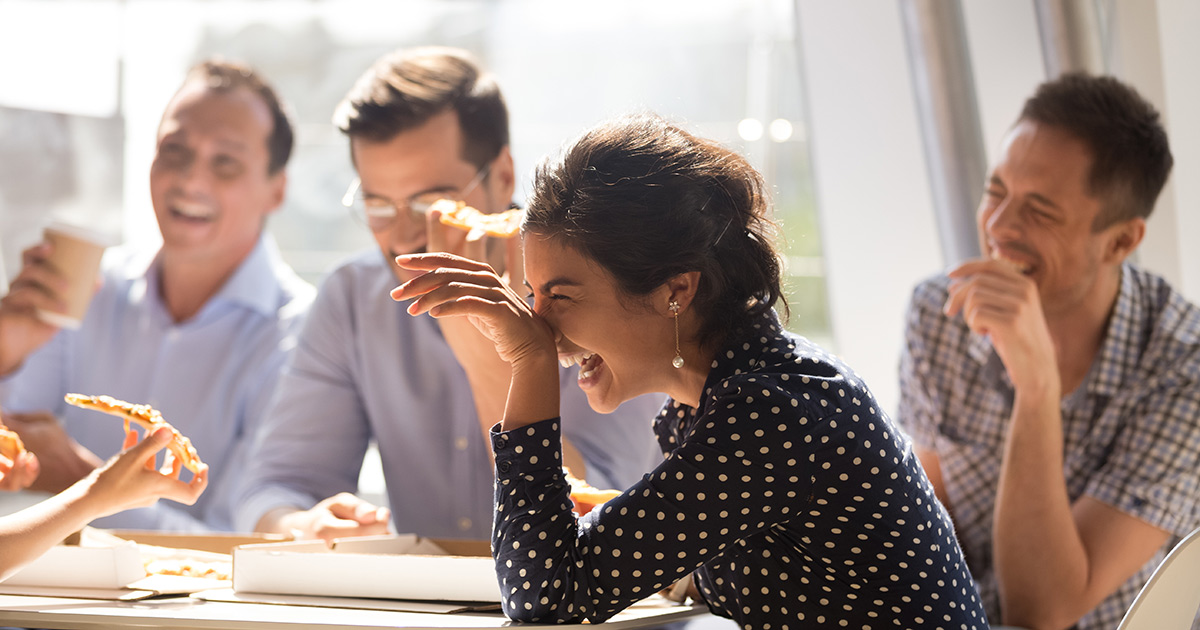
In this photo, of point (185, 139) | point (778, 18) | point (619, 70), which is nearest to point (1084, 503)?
point (185, 139)

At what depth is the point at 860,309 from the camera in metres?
3.58

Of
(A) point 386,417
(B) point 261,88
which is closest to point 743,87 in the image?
(B) point 261,88

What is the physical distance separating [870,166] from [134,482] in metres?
2.68

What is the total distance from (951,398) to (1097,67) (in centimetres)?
114

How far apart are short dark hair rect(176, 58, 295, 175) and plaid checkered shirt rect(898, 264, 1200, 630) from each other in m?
1.94

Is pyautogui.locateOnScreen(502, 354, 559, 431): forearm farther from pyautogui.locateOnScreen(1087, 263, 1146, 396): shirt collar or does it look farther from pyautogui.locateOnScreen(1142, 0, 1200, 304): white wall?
pyautogui.locateOnScreen(1142, 0, 1200, 304): white wall

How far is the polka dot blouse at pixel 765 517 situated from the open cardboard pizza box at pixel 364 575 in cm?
15

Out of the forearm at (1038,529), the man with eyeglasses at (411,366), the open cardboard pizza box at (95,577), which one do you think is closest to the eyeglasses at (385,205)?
the man with eyeglasses at (411,366)

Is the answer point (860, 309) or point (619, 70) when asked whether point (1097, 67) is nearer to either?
point (860, 309)

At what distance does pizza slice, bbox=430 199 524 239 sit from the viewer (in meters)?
1.74

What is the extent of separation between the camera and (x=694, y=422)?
4.66 ft

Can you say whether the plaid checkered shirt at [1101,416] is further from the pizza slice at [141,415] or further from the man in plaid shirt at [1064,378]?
the pizza slice at [141,415]

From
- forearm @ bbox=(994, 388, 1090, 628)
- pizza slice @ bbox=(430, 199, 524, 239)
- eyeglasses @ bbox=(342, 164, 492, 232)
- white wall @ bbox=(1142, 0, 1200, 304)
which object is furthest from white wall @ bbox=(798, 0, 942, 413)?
pizza slice @ bbox=(430, 199, 524, 239)

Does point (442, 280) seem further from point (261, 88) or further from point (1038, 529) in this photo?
point (261, 88)
